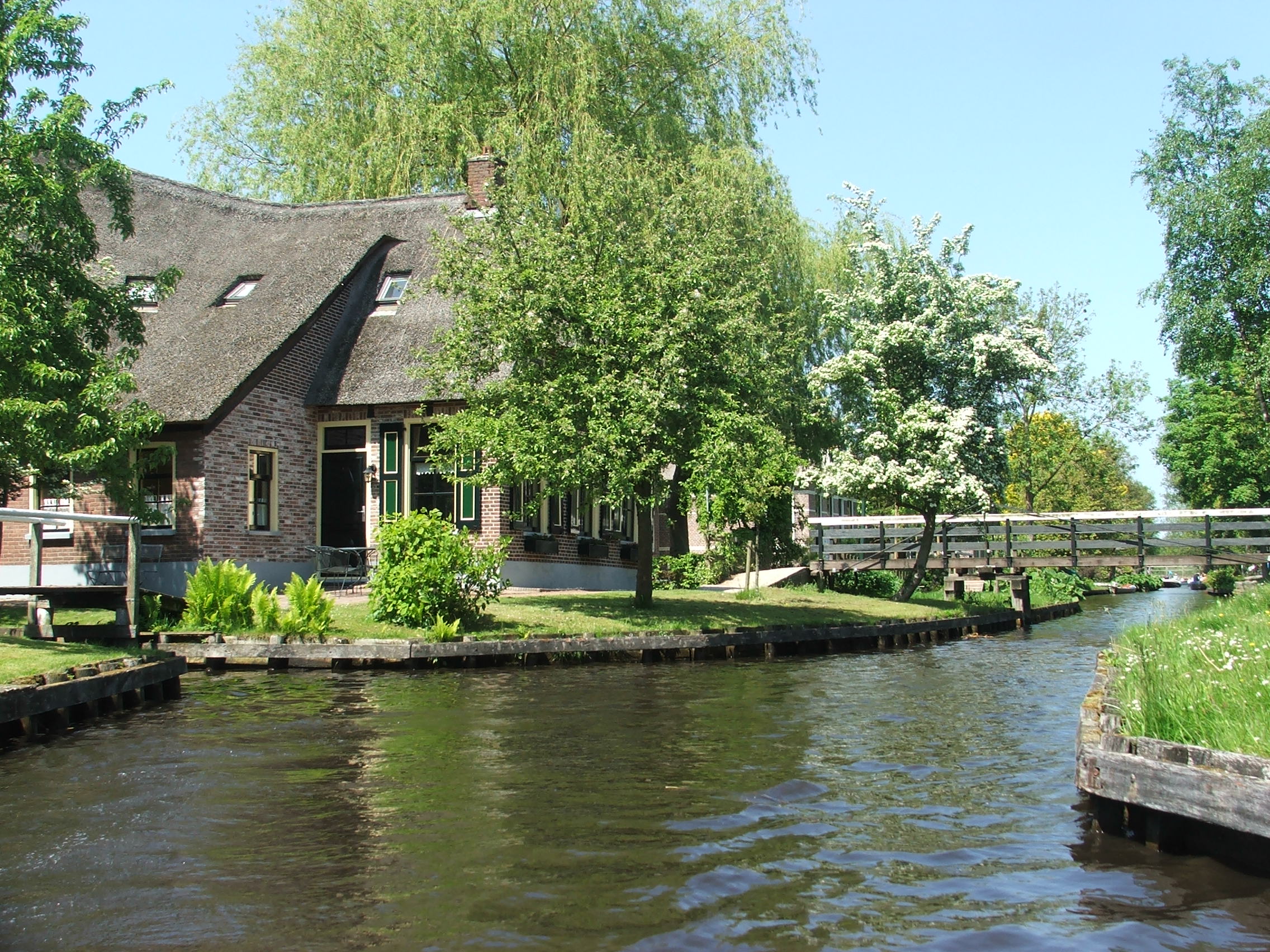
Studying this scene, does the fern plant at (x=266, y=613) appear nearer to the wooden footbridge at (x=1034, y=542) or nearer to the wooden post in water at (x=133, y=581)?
the wooden post in water at (x=133, y=581)

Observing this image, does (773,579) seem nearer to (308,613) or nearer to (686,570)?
(686,570)

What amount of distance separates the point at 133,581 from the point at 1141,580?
46011 mm

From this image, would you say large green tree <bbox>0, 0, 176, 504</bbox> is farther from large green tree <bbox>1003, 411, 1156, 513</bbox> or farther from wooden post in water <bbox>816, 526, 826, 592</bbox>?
large green tree <bbox>1003, 411, 1156, 513</bbox>

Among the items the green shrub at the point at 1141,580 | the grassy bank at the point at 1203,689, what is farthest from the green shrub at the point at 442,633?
the green shrub at the point at 1141,580

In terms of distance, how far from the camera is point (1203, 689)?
324 inches

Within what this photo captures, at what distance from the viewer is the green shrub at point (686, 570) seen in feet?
106

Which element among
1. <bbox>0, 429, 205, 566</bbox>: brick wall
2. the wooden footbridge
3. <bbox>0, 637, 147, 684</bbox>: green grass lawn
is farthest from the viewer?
the wooden footbridge

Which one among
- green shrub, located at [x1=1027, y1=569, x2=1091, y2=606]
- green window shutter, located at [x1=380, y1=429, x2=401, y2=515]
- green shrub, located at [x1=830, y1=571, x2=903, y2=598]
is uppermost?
green window shutter, located at [x1=380, y1=429, x2=401, y2=515]

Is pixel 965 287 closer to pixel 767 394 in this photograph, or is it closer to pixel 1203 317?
pixel 767 394

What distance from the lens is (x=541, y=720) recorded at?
12.6 metres

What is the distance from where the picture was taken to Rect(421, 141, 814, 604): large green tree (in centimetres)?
1961

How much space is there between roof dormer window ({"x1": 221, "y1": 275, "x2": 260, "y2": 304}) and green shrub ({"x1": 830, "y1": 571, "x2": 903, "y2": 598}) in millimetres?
16844

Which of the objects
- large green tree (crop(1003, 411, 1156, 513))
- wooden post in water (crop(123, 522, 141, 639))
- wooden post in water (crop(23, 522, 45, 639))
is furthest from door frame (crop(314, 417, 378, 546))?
large green tree (crop(1003, 411, 1156, 513))

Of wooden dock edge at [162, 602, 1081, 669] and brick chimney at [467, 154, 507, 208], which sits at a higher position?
brick chimney at [467, 154, 507, 208]
